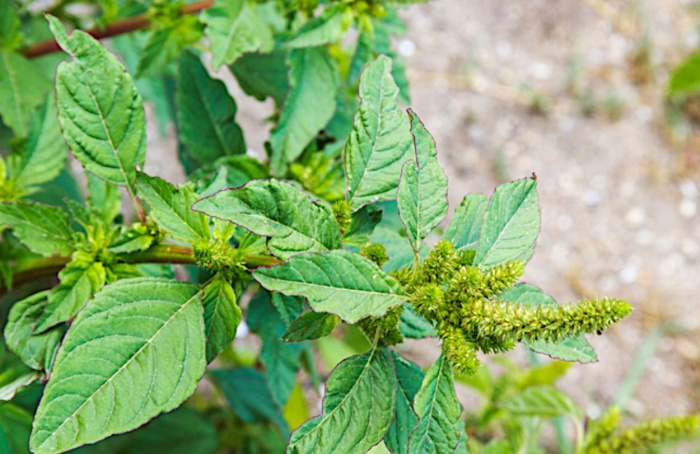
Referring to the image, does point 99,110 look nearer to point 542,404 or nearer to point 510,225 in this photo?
point 510,225

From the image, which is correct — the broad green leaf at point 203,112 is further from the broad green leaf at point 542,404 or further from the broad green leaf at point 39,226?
the broad green leaf at point 542,404

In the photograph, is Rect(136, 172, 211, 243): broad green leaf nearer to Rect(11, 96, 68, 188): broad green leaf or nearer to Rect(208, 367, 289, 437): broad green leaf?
Rect(11, 96, 68, 188): broad green leaf

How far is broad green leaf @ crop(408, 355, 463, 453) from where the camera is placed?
62 cm

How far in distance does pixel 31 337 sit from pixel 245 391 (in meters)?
0.73

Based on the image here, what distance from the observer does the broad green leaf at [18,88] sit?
1223 mm

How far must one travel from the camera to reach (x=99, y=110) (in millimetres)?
797

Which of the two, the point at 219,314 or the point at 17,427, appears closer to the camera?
the point at 219,314

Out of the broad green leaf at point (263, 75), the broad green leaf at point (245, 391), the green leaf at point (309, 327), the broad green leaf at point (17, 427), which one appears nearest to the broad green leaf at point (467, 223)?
the green leaf at point (309, 327)

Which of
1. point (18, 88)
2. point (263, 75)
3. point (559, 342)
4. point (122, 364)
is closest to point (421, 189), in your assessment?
point (559, 342)

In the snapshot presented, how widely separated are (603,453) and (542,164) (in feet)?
5.81

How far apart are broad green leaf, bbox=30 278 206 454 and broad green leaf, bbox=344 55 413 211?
0.67 feet

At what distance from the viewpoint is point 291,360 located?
1.04 metres

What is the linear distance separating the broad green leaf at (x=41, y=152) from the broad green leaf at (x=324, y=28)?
1.17 ft

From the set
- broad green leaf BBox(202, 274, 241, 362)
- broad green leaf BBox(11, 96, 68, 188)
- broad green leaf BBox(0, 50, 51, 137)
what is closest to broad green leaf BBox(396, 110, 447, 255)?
broad green leaf BBox(202, 274, 241, 362)
